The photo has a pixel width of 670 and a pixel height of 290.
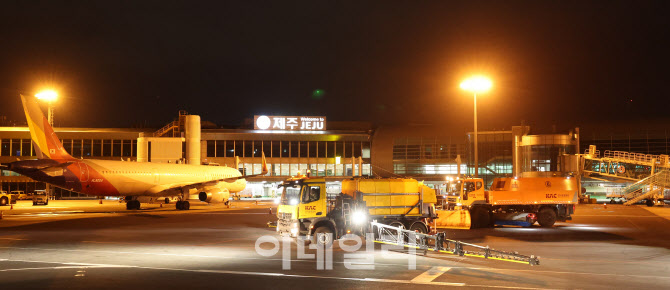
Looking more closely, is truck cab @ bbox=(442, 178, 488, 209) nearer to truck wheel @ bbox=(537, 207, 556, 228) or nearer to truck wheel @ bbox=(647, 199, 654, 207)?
truck wheel @ bbox=(537, 207, 556, 228)

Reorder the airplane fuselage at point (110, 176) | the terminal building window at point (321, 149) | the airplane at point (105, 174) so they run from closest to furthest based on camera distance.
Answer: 1. the airplane fuselage at point (110, 176)
2. the airplane at point (105, 174)
3. the terminal building window at point (321, 149)

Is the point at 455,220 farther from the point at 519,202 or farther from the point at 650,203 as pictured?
the point at 650,203

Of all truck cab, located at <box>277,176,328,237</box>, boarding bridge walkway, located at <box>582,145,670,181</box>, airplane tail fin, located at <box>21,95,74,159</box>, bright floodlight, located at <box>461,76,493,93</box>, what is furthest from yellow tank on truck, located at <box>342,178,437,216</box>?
boarding bridge walkway, located at <box>582,145,670,181</box>

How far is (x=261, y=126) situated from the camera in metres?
80.6

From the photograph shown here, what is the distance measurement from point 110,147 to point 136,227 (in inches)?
2266

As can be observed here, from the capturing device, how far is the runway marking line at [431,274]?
12.9 m

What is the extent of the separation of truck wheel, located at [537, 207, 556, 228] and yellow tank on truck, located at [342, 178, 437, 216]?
995 cm

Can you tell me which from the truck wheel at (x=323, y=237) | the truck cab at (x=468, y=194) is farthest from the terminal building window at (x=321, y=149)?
the truck wheel at (x=323, y=237)

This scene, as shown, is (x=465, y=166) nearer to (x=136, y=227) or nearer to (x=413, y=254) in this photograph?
(x=136, y=227)

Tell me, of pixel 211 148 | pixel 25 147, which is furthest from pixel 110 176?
pixel 25 147

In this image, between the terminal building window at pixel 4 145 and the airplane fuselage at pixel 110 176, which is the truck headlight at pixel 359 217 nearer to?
the airplane fuselage at pixel 110 176

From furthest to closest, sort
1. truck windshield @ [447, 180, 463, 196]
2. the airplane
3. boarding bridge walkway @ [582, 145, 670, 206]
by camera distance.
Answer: boarding bridge walkway @ [582, 145, 670, 206]
the airplane
truck windshield @ [447, 180, 463, 196]

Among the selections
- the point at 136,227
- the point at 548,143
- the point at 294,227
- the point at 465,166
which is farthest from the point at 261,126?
the point at 294,227

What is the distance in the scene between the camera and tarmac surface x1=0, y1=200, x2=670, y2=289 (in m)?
12.5
